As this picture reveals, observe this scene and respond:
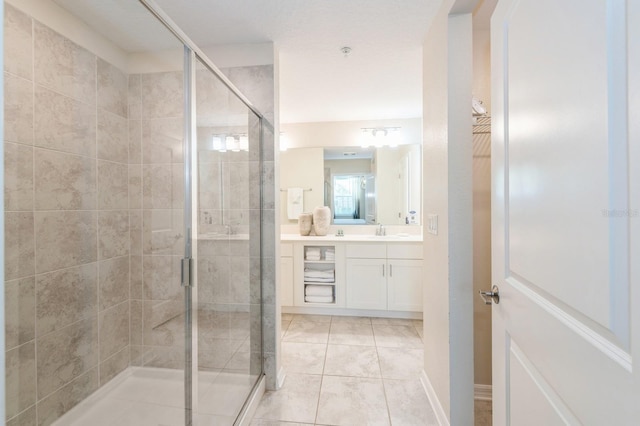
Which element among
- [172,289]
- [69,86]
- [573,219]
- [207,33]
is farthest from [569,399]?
[207,33]

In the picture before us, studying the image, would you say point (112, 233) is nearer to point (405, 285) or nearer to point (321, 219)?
point (321, 219)

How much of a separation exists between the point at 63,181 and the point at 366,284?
2618 mm

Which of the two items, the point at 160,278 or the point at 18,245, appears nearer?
Result: the point at 18,245

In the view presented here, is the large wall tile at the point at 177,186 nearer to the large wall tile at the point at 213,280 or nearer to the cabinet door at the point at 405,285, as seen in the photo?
the large wall tile at the point at 213,280

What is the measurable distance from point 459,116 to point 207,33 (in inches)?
67.4

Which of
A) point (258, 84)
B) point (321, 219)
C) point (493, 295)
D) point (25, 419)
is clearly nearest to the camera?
point (493, 295)

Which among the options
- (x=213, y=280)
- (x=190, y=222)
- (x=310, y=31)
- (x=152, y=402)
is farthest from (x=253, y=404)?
(x=310, y=31)

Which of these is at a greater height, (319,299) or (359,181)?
(359,181)

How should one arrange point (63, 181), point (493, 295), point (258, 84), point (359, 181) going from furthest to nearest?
1. point (359, 181)
2. point (258, 84)
3. point (63, 181)
4. point (493, 295)

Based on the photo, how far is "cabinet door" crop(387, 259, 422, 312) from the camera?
2.84 m

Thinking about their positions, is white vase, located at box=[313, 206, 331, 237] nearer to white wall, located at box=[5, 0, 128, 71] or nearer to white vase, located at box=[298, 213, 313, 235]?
white vase, located at box=[298, 213, 313, 235]

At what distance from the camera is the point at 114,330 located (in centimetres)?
143

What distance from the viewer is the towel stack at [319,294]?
9.82ft

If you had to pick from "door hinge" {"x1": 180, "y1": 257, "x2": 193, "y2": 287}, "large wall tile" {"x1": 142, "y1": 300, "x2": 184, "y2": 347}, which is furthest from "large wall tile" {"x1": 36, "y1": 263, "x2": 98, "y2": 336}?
"door hinge" {"x1": 180, "y1": 257, "x2": 193, "y2": 287}
